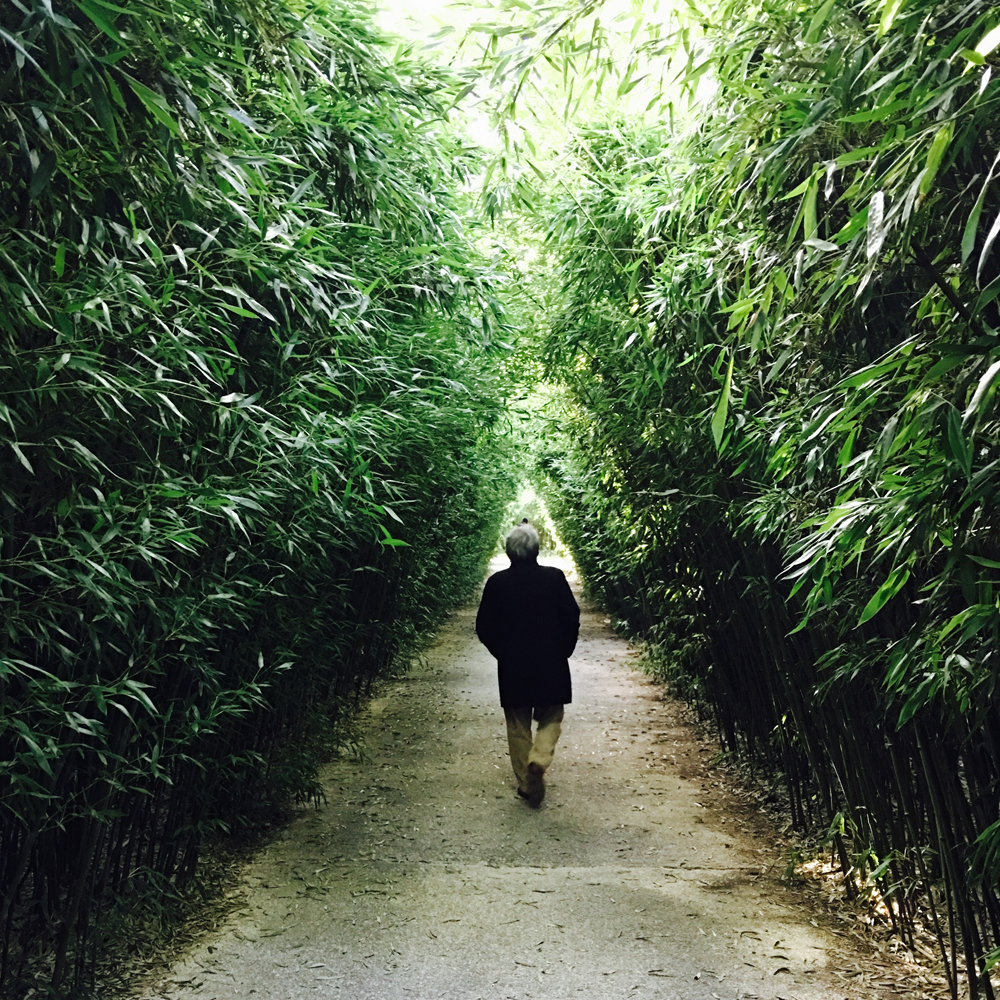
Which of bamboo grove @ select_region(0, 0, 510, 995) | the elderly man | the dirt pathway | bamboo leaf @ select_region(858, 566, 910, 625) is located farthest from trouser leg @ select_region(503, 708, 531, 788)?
bamboo leaf @ select_region(858, 566, 910, 625)

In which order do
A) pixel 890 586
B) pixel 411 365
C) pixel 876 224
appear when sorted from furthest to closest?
1. pixel 411 365
2. pixel 890 586
3. pixel 876 224

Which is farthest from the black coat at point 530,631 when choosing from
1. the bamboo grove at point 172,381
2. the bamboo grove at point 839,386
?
the bamboo grove at point 172,381

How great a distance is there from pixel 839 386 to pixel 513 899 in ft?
7.77

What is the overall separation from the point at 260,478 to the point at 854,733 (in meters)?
2.03

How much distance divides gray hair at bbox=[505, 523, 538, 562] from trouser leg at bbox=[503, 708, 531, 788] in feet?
2.56

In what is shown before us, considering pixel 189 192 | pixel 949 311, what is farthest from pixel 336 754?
pixel 949 311

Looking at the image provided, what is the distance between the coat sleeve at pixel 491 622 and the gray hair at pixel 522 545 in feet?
0.64

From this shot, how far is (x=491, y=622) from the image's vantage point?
4.55 m

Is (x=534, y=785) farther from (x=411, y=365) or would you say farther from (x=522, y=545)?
(x=411, y=365)

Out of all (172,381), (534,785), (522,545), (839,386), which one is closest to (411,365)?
(522,545)

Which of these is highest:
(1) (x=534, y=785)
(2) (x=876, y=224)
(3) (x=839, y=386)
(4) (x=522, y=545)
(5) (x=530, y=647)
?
(2) (x=876, y=224)

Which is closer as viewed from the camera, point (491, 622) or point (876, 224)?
point (876, 224)

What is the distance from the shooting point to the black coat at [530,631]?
4371mm

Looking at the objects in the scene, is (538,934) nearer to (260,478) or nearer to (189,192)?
(260,478)
